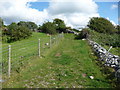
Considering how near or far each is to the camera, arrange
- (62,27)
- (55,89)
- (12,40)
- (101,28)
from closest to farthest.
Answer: (55,89), (12,40), (101,28), (62,27)

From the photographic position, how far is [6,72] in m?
5.73

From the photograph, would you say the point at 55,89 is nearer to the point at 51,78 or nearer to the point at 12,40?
the point at 51,78

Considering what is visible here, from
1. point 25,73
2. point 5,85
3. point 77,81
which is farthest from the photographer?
point 25,73

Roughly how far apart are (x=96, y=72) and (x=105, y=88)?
149 centimetres

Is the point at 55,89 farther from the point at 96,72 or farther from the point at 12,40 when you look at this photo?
the point at 12,40

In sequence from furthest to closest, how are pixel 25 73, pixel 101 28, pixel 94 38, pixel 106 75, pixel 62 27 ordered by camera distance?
pixel 62 27 → pixel 101 28 → pixel 94 38 → pixel 25 73 → pixel 106 75

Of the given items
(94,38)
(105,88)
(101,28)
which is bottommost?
(105,88)

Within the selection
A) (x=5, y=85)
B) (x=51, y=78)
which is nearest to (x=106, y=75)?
(x=51, y=78)

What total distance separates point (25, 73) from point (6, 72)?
2.79 feet

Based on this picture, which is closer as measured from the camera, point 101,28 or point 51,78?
point 51,78

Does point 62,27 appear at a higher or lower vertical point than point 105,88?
higher

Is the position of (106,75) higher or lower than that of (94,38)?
lower

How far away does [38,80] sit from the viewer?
5.23 metres

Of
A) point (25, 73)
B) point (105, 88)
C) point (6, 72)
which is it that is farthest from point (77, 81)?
point (6, 72)
